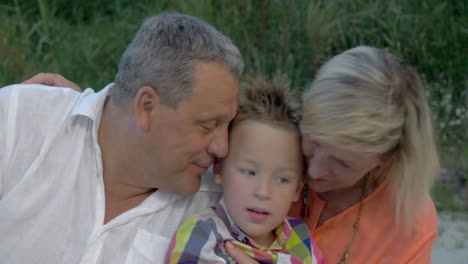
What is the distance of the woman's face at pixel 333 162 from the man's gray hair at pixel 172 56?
40 centimetres

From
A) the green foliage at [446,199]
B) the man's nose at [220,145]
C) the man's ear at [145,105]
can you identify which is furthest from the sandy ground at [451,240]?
the man's ear at [145,105]

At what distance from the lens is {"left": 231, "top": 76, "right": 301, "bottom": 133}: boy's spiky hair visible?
7.57ft

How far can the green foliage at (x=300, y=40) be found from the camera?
16.2ft

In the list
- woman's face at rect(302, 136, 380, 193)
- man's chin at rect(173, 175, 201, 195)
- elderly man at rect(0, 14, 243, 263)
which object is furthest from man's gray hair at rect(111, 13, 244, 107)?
woman's face at rect(302, 136, 380, 193)

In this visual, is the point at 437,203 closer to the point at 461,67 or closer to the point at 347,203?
the point at 461,67

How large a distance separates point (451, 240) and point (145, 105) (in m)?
2.50

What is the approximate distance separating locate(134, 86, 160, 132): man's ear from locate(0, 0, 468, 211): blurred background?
2459 millimetres

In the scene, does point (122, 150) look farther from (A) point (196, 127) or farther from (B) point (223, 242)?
(B) point (223, 242)

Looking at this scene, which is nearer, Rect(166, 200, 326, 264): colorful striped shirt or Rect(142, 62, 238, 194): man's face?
Rect(166, 200, 326, 264): colorful striped shirt

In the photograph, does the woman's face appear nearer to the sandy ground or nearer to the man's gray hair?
the man's gray hair

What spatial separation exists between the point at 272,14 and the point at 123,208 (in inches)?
111

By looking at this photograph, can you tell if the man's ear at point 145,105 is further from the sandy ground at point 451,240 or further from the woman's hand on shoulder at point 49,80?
the sandy ground at point 451,240

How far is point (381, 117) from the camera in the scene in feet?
7.22

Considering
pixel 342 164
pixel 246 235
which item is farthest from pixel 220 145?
pixel 342 164
